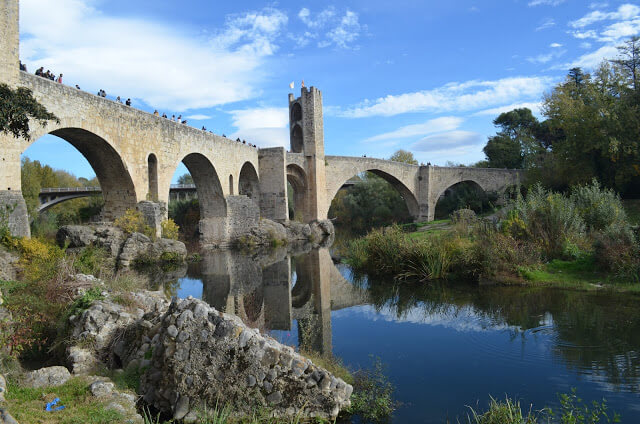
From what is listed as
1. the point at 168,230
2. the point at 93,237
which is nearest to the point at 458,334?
the point at 93,237

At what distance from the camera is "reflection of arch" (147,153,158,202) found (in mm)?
16375

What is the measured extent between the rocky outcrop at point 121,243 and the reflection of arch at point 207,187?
6.10 metres

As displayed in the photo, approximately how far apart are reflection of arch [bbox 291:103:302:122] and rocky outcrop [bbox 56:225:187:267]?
48.4 feet

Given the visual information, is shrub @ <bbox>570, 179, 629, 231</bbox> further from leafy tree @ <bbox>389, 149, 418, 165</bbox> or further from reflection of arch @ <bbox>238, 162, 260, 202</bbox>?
leafy tree @ <bbox>389, 149, 418, 165</bbox>

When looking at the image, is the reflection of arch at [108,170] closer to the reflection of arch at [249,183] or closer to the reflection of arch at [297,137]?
the reflection of arch at [249,183]

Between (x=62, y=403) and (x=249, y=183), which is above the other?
(x=249, y=183)

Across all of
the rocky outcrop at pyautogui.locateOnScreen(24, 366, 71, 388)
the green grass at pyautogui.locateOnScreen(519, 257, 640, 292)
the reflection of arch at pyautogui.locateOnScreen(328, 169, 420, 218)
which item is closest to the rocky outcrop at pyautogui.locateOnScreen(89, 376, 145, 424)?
the rocky outcrop at pyautogui.locateOnScreen(24, 366, 71, 388)

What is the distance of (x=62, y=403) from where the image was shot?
13.2ft

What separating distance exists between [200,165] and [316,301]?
1263cm

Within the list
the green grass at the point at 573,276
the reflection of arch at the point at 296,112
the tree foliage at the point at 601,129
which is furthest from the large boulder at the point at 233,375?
the reflection of arch at the point at 296,112

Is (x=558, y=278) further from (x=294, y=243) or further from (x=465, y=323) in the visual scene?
(x=294, y=243)

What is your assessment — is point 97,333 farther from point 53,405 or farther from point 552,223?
point 552,223

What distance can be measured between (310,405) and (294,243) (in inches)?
721

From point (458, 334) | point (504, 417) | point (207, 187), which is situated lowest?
point (458, 334)
